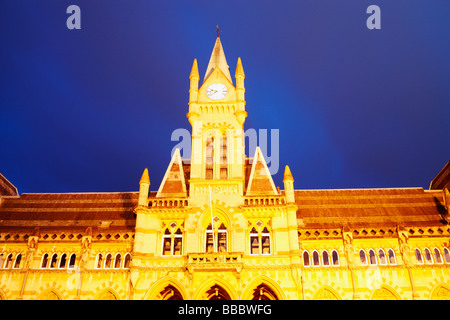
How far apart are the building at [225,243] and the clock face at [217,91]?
1.05 m

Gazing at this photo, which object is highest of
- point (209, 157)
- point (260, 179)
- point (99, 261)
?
point (209, 157)

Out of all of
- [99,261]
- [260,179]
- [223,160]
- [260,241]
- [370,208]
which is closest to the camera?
[260,241]

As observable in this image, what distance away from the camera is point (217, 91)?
45750 millimetres

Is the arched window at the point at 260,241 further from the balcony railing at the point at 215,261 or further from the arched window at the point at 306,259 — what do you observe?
the arched window at the point at 306,259

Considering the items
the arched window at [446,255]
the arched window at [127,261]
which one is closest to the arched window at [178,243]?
the arched window at [127,261]

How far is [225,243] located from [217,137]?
12413 millimetres

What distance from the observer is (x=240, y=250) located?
121ft

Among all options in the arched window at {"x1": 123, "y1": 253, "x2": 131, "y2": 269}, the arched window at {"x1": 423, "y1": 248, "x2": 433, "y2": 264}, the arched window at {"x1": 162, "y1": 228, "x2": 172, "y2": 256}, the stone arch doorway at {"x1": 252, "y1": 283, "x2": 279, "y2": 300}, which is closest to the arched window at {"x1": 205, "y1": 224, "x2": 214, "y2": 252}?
the arched window at {"x1": 162, "y1": 228, "x2": 172, "y2": 256}

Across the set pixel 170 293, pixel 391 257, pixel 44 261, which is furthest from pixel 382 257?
pixel 44 261

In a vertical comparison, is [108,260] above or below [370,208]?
below

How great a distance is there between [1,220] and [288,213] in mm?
33413

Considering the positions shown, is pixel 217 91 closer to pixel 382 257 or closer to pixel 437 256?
pixel 382 257
